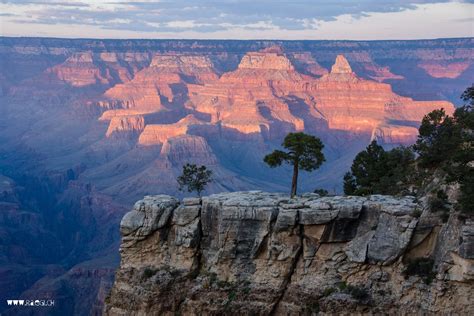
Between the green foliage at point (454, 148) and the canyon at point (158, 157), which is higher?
the green foliage at point (454, 148)

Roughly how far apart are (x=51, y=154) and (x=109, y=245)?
74.9 meters

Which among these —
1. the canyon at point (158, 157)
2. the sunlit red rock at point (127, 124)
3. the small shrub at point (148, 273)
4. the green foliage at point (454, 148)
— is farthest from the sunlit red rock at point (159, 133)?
the small shrub at point (148, 273)

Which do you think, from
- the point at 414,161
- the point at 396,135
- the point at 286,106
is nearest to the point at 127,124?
the point at 286,106

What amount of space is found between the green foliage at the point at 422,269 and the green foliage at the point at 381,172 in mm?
7225

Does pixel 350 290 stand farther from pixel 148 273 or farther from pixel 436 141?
pixel 436 141

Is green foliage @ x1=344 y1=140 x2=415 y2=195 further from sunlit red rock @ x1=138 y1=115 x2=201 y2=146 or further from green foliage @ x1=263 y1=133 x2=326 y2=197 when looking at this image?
sunlit red rock @ x1=138 y1=115 x2=201 y2=146

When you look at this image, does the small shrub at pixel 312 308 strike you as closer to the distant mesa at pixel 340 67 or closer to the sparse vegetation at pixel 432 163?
the sparse vegetation at pixel 432 163

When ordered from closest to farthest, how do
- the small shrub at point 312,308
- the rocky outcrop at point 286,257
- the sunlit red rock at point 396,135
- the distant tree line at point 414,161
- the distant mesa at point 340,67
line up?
the rocky outcrop at point 286,257 < the small shrub at point 312,308 < the distant tree line at point 414,161 < the sunlit red rock at point 396,135 < the distant mesa at point 340,67

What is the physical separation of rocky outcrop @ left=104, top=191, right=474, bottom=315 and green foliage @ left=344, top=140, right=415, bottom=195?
6155 mm

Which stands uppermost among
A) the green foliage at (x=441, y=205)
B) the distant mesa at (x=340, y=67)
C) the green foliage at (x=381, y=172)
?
the green foliage at (x=441, y=205)

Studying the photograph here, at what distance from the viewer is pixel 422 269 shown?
101 ft

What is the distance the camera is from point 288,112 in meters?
176

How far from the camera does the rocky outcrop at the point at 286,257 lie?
3109 cm

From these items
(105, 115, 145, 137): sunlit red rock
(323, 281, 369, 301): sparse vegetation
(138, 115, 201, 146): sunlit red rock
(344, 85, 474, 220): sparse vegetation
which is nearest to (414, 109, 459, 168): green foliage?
(344, 85, 474, 220): sparse vegetation
